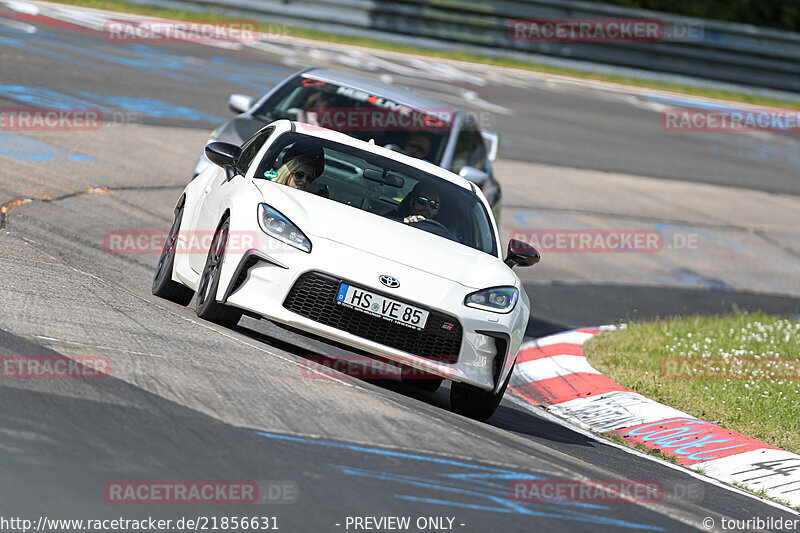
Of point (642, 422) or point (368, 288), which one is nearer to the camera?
point (368, 288)

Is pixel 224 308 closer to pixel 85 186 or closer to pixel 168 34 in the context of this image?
pixel 85 186

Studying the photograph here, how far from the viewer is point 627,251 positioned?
1623 centimetres

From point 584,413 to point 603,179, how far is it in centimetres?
1068

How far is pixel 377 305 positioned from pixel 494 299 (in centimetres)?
77

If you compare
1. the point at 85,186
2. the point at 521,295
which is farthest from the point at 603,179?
the point at 521,295

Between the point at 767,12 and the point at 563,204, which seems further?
the point at 767,12

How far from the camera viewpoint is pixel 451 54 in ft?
83.1

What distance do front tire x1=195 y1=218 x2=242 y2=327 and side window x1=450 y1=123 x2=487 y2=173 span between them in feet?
14.8

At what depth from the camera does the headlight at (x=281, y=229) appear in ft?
23.7
